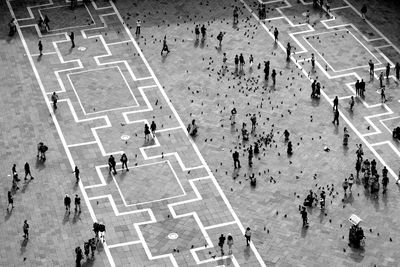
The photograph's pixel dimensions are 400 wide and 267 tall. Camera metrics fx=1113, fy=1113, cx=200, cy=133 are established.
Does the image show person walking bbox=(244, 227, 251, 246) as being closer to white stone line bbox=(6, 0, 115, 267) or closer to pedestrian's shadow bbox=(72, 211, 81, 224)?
white stone line bbox=(6, 0, 115, 267)

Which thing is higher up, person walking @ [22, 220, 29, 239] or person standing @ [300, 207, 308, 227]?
person walking @ [22, 220, 29, 239]

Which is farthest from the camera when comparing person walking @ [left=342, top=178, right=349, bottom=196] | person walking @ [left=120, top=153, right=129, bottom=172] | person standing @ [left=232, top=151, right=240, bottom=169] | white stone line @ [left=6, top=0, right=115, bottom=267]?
person standing @ [left=232, top=151, right=240, bottom=169]

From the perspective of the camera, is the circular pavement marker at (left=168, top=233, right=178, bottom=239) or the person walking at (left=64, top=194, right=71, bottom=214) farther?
the person walking at (left=64, top=194, right=71, bottom=214)

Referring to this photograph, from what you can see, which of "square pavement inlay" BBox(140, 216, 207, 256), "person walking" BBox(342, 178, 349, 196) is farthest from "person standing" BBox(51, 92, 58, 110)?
"person walking" BBox(342, 178, 349, 196)

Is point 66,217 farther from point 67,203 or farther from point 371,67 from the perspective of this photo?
point 371,67

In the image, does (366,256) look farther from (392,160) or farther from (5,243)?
(5,243)

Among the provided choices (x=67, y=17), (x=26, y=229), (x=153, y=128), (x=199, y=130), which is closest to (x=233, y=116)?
(x=199, y=130)
